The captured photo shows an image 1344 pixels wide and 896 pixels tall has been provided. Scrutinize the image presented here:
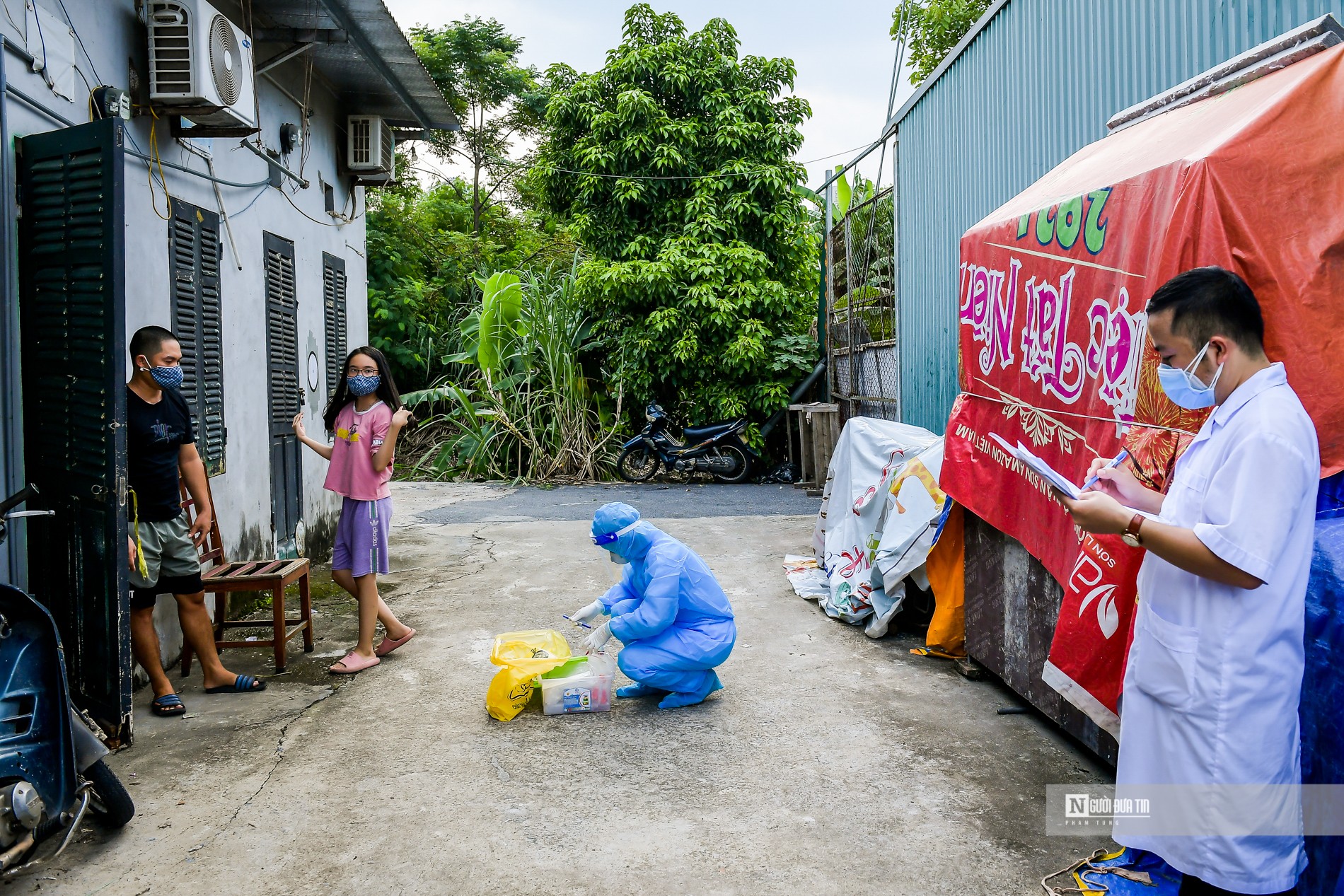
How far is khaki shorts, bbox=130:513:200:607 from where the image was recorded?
4133 mm

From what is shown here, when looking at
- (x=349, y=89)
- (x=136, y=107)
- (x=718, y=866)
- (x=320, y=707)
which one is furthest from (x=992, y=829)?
(x=349, y=89)

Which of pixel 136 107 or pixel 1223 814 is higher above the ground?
pixel 136 107

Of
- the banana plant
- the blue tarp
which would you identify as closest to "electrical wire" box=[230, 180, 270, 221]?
the blue tarp

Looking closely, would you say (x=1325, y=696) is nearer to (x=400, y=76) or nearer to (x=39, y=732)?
(x=39, y=732)

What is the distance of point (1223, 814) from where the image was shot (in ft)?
6.91

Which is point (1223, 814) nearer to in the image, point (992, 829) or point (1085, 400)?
point (992, 829)

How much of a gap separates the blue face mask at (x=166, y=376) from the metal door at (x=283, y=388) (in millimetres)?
2465

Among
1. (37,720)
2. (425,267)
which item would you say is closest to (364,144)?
(37,720)

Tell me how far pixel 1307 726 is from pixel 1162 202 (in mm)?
1493

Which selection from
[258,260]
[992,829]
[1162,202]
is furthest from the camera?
[258,260]

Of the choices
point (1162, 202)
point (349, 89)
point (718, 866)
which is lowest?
point (718, 866)

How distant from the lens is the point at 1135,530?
2.12 m

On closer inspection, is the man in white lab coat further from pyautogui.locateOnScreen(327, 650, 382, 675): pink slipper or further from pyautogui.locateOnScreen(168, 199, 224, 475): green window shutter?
pyautogui.locateOnScreen(168, 199, 224, 475): green window shutter

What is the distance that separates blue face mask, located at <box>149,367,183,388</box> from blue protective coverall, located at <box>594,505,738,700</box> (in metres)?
2.10
